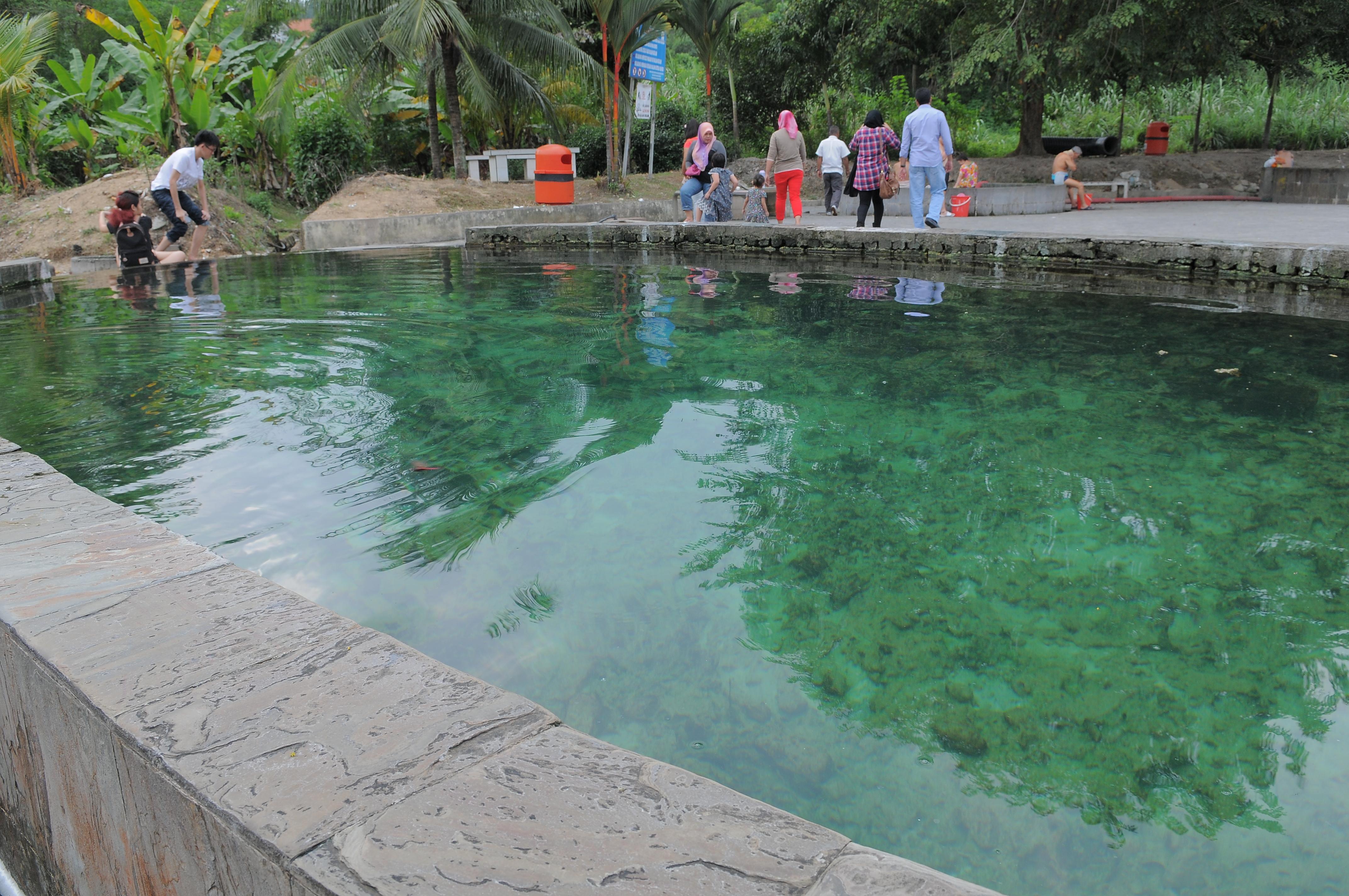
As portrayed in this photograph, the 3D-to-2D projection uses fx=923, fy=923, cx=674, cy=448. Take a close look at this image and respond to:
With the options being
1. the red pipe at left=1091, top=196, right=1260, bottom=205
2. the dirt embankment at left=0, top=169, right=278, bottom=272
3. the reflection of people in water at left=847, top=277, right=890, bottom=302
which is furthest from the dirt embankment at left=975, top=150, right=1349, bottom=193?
the dirt embankment at left=0, top=169, right=278, bottom=272

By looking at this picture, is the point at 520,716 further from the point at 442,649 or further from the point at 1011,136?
the point at 1011,136

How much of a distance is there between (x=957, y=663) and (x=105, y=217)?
1334 cm

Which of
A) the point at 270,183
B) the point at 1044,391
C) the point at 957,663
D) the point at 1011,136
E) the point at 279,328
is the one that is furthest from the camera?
the point at 1011,136

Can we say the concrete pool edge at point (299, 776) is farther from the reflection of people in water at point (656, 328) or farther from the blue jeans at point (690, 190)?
the blue jeans at point (690, 190)

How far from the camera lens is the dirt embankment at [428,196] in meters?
16.8

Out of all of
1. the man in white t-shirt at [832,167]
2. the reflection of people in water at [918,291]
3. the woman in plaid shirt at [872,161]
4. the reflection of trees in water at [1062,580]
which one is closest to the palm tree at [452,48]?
the man in white t-shirt at [832,167]

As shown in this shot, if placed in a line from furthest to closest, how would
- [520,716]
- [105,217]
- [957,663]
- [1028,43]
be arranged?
[1028,43] → [105,217] → [957,663] → [520,716]

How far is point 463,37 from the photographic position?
17.6m

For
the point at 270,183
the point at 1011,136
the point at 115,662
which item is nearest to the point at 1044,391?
the point at 115,662

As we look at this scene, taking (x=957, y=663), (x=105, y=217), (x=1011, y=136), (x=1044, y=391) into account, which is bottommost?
(x=957, y=663)

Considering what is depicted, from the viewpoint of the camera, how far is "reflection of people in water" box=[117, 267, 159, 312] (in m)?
9.81

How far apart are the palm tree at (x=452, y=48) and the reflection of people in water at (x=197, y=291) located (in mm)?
5640

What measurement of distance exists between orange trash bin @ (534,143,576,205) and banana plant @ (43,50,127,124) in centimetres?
870

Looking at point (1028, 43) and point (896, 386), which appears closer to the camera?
point (896, 386)
